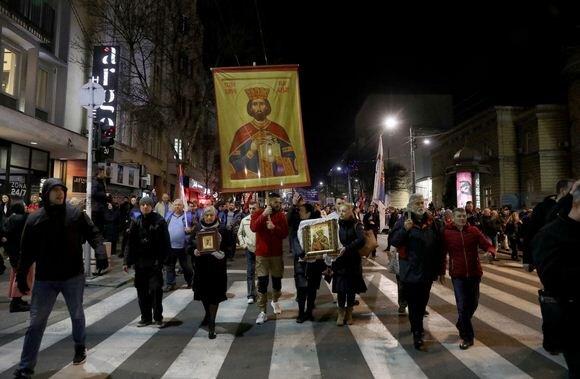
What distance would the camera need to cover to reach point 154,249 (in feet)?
22.1

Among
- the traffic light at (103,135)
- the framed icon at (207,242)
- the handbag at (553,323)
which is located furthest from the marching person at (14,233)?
the handbag at (553,323)

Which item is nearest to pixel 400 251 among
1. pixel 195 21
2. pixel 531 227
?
pixel 531 227

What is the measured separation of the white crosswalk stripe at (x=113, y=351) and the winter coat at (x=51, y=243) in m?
1.03

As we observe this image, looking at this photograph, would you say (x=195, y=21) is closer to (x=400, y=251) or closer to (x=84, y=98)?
(x=84, y=98)

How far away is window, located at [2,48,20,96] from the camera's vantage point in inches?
602

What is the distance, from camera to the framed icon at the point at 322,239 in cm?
677

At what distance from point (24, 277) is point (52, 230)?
0.54 m

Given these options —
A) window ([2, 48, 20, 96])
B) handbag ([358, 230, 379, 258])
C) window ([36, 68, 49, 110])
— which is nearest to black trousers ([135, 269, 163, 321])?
handbag ([358, 230, 379, 258])

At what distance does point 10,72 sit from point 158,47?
571 centimetres

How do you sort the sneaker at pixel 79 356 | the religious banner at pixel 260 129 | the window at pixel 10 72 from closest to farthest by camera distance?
the sneaker at pixel 79 356, the religious banner at pixel 260 129, the window at pixel 10 72

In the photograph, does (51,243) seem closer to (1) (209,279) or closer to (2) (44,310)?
(2) (44,310)

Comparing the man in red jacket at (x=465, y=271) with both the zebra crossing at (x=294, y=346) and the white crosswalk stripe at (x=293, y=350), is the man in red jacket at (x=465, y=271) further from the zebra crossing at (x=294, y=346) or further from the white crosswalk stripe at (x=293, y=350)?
the white crosswalk stripe at (x=293, y=350)

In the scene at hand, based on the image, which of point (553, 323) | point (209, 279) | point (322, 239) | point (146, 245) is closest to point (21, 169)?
point (146, 245)

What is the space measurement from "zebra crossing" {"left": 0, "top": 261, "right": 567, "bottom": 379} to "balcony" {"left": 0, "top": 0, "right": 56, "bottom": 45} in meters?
11.4
